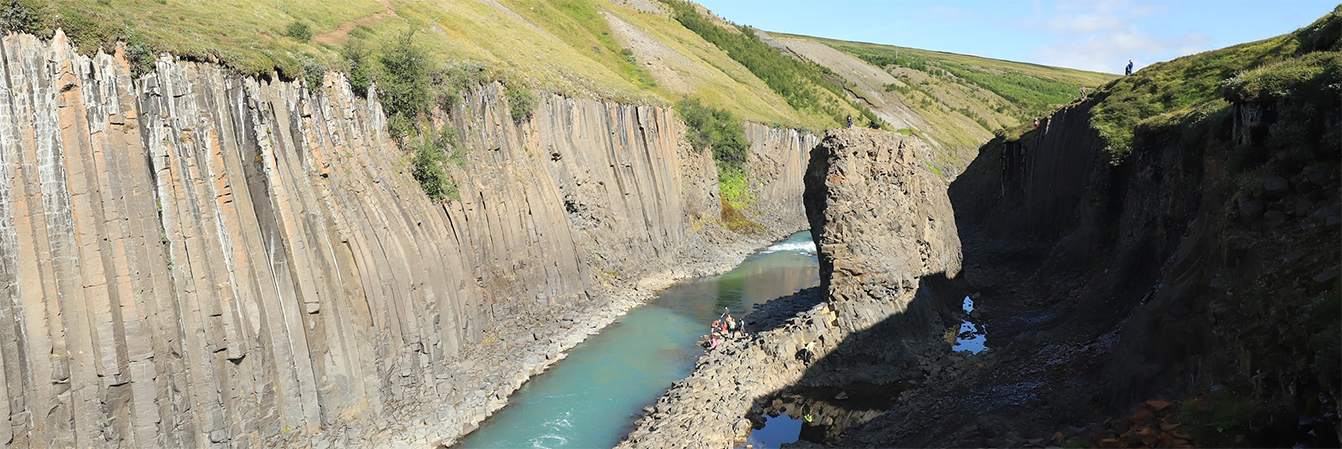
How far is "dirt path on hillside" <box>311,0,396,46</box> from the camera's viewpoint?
2975cm

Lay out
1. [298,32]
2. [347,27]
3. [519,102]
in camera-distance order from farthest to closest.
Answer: [519,102]
[347,27]
[298,32]

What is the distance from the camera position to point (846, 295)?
26.1 meters

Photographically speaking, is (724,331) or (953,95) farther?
(953,95)

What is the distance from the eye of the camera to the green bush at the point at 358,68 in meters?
26.1

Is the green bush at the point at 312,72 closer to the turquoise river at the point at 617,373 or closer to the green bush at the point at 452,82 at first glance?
the green bush at the point at 452,82

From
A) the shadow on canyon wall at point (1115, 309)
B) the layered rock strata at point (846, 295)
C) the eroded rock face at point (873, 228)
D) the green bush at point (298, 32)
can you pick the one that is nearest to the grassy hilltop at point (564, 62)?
the green bush at point (298, 32)

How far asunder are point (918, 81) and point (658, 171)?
100.0 m

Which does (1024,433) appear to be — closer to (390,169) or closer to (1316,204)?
(1316,204)

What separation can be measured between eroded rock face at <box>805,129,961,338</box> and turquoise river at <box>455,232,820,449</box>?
686 centimetres

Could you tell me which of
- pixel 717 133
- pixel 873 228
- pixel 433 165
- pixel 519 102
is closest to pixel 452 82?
pixel 519 102

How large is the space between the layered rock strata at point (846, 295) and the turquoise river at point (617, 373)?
1.35 meters

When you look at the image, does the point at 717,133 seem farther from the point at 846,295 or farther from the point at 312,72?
the point at 312,72

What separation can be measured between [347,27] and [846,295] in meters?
25.8

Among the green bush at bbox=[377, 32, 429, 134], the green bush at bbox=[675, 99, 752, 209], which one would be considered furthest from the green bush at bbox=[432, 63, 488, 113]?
the green bush at bbox=[675, 99, 752, 209]
